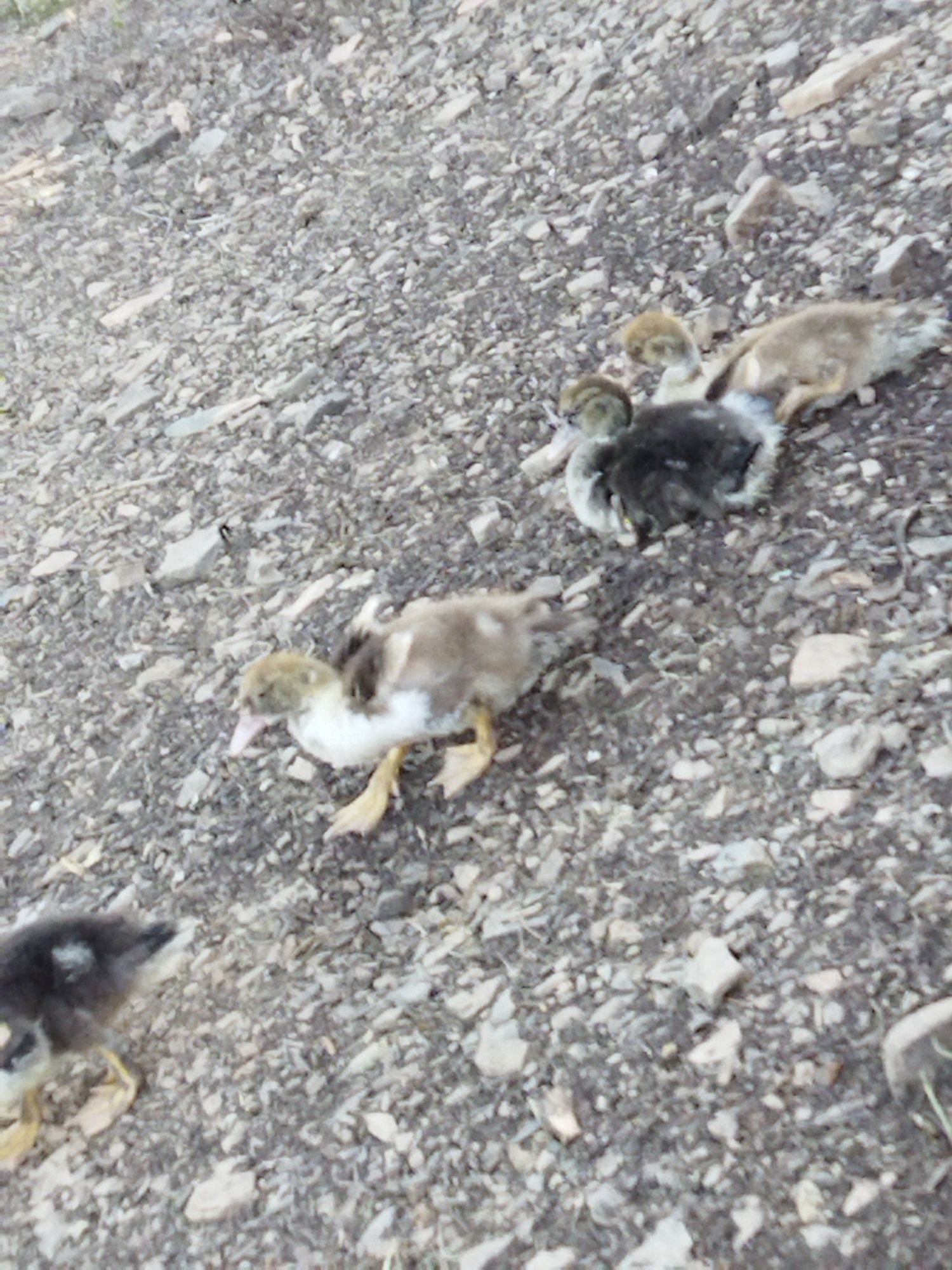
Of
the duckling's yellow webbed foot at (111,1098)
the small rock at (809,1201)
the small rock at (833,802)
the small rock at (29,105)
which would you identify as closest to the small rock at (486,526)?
the small rock at (833,802)

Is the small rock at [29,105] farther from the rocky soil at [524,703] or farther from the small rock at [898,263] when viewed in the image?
the small rock at [898,263]

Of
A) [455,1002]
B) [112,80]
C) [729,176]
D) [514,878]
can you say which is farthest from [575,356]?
[112,80]

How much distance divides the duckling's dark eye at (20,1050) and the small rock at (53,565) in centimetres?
203

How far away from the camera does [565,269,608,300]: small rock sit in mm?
4625

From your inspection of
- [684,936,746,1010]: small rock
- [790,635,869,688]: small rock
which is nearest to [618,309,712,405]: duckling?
[790,635,869,688]: small rock

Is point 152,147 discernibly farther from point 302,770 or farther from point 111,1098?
point 111,1098

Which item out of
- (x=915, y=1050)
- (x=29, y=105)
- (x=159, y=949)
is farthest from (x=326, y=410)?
(x=29, y=105)

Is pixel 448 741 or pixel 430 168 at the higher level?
pixel 430 168

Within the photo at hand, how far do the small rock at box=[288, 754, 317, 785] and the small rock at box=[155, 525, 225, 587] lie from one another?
3.23ft

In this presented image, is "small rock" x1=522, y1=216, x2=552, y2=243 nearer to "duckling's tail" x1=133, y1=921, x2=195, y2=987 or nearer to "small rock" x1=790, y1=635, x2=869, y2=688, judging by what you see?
"small rock" x1=790, y1=635, x2=869, y2=688

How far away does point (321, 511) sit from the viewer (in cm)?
445

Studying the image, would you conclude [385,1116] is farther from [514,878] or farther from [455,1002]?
[514,878]

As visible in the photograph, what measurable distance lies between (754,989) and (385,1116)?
2.47ft

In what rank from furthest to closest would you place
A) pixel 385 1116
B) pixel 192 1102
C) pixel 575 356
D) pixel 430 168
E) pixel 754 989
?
pixel 430 168
pixel 575 356
pixel 192 1102
pixel 385 1116
pixel 754 989
